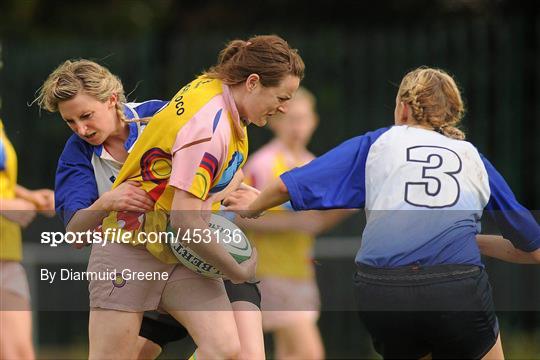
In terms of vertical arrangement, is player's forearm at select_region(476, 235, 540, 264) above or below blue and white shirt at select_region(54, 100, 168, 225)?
below

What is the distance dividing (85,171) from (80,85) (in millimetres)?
366

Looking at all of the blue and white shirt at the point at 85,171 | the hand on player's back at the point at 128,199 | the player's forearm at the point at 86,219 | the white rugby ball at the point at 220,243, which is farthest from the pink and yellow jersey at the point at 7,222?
the white rugby ball at the point at 220,243

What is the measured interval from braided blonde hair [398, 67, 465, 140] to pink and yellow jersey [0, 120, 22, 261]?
85.5 inches

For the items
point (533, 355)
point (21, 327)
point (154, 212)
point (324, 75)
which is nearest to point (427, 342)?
point (154, 212)

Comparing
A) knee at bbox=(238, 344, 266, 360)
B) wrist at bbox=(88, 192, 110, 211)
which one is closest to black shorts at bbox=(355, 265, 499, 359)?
knee at bbox=(238, 344, 266, 360)

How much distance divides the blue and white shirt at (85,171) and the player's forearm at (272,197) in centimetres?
59

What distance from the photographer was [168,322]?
521 cm

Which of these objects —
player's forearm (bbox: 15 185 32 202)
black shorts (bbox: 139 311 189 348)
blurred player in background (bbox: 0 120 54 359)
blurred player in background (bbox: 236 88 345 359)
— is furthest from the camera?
blurred player in background (bbox: 236 88 345 359)

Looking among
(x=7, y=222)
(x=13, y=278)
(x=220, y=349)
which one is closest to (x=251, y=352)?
(x=220, y=349)

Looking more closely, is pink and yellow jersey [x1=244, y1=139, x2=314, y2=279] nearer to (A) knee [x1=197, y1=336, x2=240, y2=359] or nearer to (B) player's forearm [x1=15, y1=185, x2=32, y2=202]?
(B) player's forearm [x1=15, y1=185, x2=32, y2=202]

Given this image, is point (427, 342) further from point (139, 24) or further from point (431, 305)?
point (139, 24)

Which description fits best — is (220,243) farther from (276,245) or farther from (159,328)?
(276,245)

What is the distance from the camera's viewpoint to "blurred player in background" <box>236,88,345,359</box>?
7.54 meters

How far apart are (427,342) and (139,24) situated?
781cm
